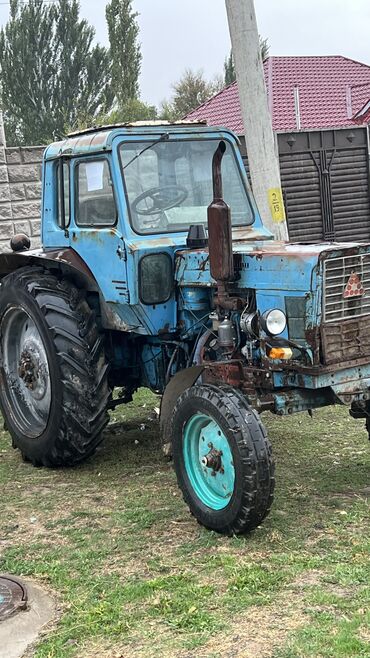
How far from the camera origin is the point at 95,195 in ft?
20.6

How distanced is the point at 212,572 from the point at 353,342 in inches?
61.5

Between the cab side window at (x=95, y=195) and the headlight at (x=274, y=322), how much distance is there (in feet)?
5.16

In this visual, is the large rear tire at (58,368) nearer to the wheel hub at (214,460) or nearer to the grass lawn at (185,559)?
the grass lawn at (185,559)

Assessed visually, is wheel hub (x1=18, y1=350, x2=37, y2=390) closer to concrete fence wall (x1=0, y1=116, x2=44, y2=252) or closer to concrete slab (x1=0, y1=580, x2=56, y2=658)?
concrete slab (x1=0, y1=580, x2=56, y2=658)

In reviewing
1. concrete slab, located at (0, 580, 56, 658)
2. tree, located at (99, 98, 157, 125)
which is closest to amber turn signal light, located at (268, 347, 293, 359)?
concrete slab, located at (0, 580, 56, 658)

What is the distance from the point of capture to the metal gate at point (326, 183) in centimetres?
1415

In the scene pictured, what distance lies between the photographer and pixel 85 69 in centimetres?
4788

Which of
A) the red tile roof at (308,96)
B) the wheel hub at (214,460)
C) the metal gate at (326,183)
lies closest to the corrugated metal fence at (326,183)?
the metal gate at (326,183)

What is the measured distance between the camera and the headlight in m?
4.99

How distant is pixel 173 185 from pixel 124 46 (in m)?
44.6

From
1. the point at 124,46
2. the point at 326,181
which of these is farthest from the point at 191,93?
the point at 326,181

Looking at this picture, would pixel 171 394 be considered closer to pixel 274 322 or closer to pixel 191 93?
pixel 274 322

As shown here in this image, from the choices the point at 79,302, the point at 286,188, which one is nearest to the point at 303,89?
the point at 286,188

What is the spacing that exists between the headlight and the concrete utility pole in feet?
10.9
